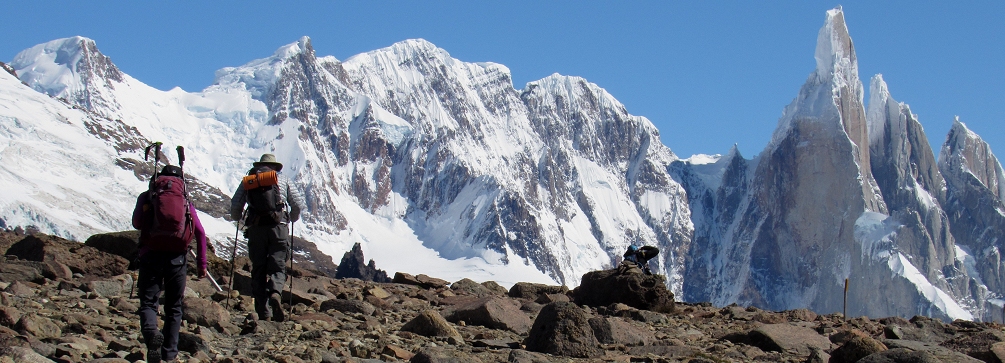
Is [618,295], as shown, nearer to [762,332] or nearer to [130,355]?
[762,332]

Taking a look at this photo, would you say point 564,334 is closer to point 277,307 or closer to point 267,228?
point 277,307

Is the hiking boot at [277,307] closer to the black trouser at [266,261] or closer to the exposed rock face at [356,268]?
the black trouser at [266,261]

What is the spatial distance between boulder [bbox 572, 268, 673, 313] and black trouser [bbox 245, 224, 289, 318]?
23.8ft

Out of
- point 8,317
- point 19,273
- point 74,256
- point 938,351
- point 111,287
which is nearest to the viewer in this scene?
point 8,317

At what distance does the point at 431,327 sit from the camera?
45.4 feet

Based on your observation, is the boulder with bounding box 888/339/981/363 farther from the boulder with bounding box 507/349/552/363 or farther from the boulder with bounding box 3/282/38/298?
the boulder with bounding box 3/282/38/298

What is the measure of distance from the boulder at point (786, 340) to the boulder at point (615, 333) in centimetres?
144

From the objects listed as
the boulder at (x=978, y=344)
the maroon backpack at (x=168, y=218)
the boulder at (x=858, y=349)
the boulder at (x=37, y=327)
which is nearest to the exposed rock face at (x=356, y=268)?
the boulder at (x=978, y=344)

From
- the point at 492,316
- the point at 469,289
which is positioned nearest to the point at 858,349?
the point at 492,316

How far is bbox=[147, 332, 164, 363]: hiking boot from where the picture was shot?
32.4 feet

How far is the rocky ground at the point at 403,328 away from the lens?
11109 mm

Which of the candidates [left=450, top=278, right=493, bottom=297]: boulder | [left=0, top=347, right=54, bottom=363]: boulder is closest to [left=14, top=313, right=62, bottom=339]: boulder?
[left=0, top=347, right=54, bottom=363]: boulder

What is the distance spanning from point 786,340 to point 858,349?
8.87ft

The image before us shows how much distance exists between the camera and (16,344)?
9.43 m
